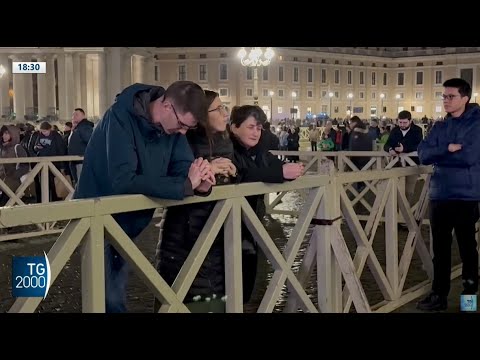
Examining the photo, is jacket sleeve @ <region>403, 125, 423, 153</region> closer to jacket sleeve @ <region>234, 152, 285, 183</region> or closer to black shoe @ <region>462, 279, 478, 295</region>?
black shoe @ <region>462, 279, 478, 295</region>

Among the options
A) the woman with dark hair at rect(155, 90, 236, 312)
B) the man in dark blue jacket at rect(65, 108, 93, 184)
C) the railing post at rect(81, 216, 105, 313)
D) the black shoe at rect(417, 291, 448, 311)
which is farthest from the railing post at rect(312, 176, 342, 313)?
the man in dark blue jacket at rect(65, 108, 93, 184)

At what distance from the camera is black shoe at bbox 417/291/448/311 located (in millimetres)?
5910

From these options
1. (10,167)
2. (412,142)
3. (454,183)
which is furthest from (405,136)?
(10,167)

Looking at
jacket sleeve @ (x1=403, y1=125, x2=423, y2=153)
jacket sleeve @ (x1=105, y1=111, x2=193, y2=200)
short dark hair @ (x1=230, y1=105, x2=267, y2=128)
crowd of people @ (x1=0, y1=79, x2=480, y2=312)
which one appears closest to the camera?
jacket sleeve @ (x1=105, y1=111, x2=193, y2=200)

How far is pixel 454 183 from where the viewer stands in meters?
5.73

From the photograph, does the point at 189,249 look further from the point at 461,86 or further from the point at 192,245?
the point at 461,86

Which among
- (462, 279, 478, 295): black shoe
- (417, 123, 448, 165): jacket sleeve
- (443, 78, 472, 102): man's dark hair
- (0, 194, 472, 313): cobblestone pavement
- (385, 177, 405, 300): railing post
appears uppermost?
(443, 78, 472, 102): man's dark hair

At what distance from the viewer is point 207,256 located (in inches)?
155

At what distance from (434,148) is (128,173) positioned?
3.24 metres

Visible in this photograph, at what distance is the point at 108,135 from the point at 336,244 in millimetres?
1996

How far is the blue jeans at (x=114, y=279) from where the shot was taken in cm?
371
